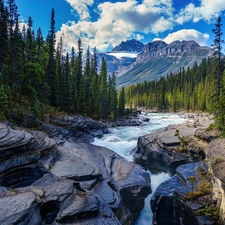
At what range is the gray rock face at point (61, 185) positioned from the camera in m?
7.34

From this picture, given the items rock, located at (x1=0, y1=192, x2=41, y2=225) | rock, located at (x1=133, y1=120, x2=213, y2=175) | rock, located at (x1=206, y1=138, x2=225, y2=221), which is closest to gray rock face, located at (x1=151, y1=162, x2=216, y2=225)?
rock, located at (x1=206, y1=138, x2=225, y2=221)

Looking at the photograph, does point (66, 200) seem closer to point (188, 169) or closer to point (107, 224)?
point (107, 224)

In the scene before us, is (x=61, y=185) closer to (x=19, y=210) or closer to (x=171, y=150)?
(x=19, y=210)

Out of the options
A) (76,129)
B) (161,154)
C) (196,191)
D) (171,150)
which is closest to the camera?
(196,191)

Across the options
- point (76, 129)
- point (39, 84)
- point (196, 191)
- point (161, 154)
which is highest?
point (39, 84)

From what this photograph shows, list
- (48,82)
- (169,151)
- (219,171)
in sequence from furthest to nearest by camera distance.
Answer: (48,82), (169,151), (219,171)

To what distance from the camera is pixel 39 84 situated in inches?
1341

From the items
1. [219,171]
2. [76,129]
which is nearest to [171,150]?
[219,171]

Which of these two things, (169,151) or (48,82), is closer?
(169,151)

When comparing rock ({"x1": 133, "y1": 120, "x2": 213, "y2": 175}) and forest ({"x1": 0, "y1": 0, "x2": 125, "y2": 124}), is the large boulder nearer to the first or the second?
rock ({"x1": 133, "y1": 120, "x2": 213, "y2": 175})

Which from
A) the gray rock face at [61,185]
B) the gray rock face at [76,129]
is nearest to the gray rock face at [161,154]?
the gray rock face at [61,185]

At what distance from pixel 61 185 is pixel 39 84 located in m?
28.4

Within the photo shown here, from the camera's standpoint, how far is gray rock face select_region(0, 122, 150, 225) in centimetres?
734

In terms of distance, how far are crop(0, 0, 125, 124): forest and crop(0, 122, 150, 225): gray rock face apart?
8850 mm
